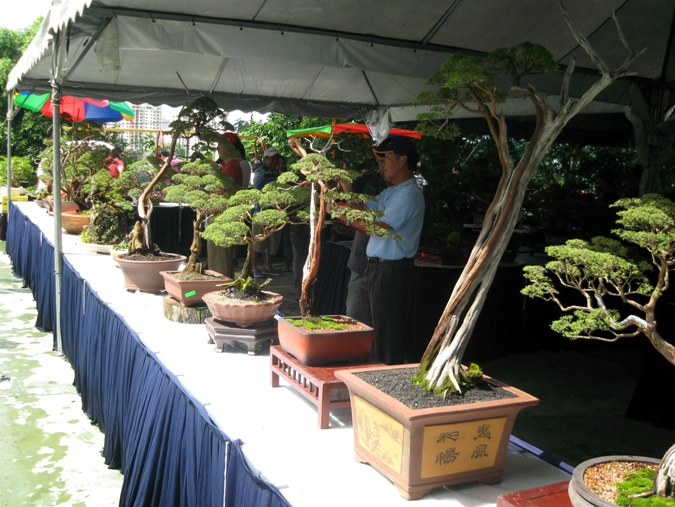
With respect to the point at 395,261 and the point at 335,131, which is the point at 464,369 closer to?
the point at 395,261

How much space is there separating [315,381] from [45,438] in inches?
66.6

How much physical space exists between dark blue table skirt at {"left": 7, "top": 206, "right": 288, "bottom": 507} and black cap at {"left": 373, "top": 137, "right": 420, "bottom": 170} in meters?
1.05

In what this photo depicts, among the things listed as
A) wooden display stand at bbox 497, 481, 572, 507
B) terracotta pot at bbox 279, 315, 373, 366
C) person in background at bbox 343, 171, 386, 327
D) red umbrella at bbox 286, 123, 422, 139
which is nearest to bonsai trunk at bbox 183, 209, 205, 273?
person in background at bbox 343, 171, 386, 327

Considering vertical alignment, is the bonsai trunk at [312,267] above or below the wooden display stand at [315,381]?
above

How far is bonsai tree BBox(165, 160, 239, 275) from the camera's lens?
8.71 ft

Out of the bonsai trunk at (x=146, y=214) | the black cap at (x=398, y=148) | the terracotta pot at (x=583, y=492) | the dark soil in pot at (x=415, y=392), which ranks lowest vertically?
the terracotta pot at (x=583, y=492)

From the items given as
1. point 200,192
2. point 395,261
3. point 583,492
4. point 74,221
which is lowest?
point 583,492

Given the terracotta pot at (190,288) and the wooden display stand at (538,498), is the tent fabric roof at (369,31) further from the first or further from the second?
the wooden display stand at (538,498)

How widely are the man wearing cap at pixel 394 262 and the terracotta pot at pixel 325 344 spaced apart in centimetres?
36

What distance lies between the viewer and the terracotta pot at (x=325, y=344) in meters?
1.79

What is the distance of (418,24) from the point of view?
2.87 metres

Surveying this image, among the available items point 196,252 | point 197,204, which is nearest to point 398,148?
point 197,204

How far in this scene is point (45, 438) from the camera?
275cm

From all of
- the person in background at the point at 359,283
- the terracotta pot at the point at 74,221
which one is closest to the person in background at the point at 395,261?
the person in background at the point at 359,283
